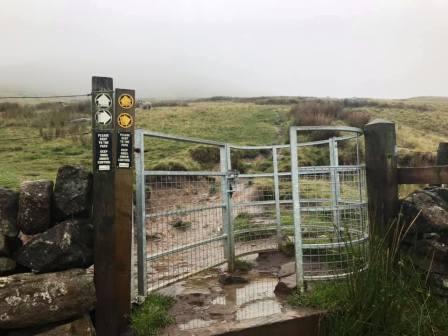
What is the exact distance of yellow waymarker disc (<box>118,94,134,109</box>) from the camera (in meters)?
4.49

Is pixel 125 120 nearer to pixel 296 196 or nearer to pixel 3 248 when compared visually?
pixel 3 248

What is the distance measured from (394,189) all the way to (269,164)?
10888 mm

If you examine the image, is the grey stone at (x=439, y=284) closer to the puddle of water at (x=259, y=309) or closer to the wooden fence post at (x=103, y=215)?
the puddle of water at (x=259, y=309)

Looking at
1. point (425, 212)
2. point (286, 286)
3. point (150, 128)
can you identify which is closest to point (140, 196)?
point (286, 286)


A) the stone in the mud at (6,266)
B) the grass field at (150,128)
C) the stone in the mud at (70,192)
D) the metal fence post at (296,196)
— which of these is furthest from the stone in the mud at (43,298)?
the grass field at (150,128)

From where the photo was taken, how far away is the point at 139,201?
15.4 ft

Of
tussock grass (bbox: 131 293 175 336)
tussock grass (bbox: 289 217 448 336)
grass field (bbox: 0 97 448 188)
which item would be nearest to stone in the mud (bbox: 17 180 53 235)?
tussock grass (bbox: 131 293 175 336)

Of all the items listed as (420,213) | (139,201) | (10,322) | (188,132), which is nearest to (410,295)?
(420,213)

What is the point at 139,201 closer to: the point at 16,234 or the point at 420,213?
the point at 16,234

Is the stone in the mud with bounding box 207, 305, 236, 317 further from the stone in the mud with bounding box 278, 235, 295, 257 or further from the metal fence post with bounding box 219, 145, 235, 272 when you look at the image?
the stone in the mud with bounding box 278, 235, 295, 257

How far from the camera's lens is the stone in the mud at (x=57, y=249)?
13.4 feet

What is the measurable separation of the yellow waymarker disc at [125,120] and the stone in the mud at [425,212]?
126 inches

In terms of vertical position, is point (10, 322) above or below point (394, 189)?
below

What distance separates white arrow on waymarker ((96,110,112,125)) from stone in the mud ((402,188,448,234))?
3389 millimetres
